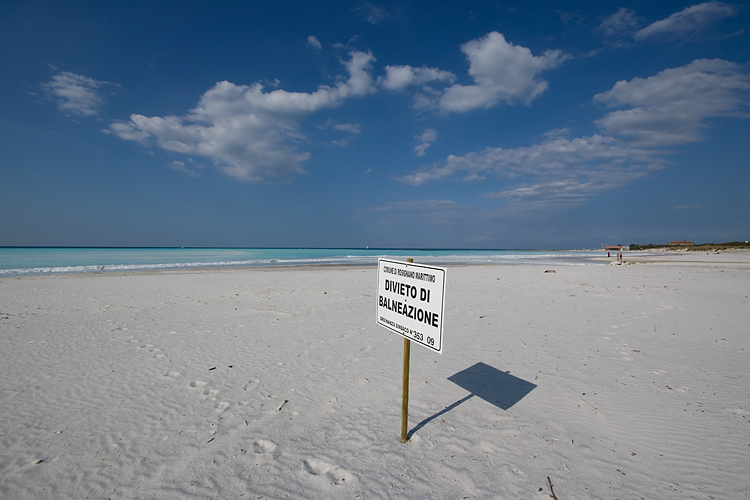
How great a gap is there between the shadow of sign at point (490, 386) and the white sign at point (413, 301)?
1382 millimetres

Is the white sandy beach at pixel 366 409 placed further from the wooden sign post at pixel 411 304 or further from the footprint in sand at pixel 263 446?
the wooden sign post at pixel 411 304

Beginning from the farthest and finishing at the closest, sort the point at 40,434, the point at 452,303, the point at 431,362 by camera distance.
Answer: the point at 452,303 → the point at 431,362 → the point at 40,434

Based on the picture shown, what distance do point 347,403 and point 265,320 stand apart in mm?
4839

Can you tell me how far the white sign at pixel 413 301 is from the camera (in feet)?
8.98

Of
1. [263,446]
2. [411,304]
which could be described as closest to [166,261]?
[263,446]

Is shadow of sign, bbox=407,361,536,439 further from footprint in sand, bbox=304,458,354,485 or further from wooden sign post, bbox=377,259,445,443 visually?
wooden sign post, bbox=377,259,445,443

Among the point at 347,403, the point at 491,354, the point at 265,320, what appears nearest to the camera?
the point at 347,403

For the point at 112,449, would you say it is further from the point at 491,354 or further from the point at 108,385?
the point at 491,354

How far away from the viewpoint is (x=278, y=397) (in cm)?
421

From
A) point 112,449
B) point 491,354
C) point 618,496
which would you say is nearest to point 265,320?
point 112,449

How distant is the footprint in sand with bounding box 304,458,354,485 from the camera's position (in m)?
2.76

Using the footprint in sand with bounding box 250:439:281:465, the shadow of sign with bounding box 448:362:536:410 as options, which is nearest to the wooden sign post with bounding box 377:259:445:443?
the footprint in sand with bounding box 250:439:281:465

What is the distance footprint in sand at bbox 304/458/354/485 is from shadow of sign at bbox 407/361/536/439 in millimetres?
1093

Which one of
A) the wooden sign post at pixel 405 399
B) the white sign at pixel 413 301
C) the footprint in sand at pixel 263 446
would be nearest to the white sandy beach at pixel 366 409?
the footprint in sand at pixel 263 446
